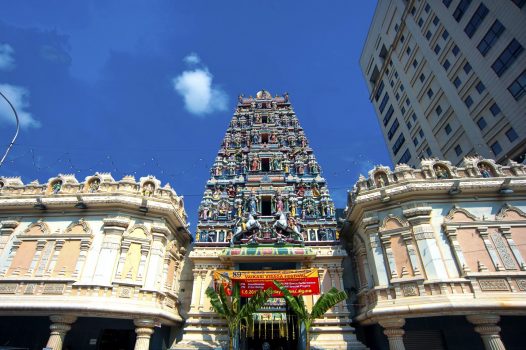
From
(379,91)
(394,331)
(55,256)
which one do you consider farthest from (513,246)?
(379,91)

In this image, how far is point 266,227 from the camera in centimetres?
2102

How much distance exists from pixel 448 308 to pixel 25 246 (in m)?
23.9

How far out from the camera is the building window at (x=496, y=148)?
24.4m

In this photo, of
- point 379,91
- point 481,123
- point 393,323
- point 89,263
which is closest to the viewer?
point 393,323

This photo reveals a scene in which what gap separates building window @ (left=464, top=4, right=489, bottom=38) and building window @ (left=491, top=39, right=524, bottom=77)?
14.8 ft

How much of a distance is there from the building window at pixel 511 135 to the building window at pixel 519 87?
2.58 meters

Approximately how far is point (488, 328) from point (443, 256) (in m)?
3.55

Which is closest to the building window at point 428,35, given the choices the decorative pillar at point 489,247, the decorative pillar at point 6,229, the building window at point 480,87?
the building window at point 480,87

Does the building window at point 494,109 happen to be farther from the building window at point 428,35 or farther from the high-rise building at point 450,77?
the building window at point 428,35

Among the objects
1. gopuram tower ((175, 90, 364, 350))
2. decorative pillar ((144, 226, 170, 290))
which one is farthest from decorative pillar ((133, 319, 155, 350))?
gopuram tower ((175, 90, 364, 350))

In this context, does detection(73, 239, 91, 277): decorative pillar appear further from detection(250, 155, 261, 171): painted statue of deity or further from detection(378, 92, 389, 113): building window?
detection(378, 92, 389, 113): building window

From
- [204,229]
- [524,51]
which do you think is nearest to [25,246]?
[204,229]

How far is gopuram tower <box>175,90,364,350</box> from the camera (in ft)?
57.4

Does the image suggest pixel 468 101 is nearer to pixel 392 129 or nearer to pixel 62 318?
pixel 392 129
